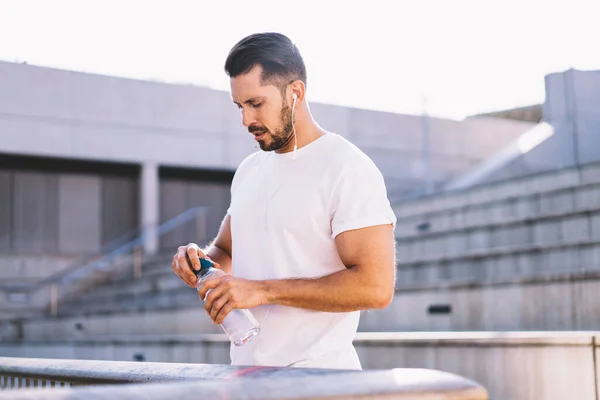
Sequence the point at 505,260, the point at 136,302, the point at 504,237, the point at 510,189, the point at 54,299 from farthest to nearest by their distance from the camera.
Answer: the point at 54,299, the point at 136,302, the point at 510,189, the point at 504,237, the point at 505,260

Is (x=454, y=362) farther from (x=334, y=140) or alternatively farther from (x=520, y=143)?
(x=520, y=143)

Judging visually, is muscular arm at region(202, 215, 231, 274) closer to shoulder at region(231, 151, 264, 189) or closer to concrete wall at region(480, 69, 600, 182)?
shoulder at region(231, 151, 264, 189)

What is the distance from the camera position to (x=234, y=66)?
253cm

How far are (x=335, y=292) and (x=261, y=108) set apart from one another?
21.7 inches

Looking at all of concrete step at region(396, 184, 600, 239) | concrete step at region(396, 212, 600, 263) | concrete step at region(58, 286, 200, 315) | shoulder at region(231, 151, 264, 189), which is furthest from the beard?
concrete step at region(58, 286, 200, 315)

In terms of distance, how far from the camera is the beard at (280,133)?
2.55 m

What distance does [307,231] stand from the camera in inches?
99.3

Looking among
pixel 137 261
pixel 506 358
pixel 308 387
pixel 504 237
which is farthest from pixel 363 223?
pixel 137 261

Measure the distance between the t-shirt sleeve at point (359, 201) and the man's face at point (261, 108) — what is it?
235mm

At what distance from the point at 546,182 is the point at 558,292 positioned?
173 inches

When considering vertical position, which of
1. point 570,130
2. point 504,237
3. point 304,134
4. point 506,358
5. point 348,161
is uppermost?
point 570,130

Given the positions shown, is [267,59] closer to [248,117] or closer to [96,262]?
[248,117]

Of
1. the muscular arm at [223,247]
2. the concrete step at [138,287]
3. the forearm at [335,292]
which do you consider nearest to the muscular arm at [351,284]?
the forearm at [335,292]

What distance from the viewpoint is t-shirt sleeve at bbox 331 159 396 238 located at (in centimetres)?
240
